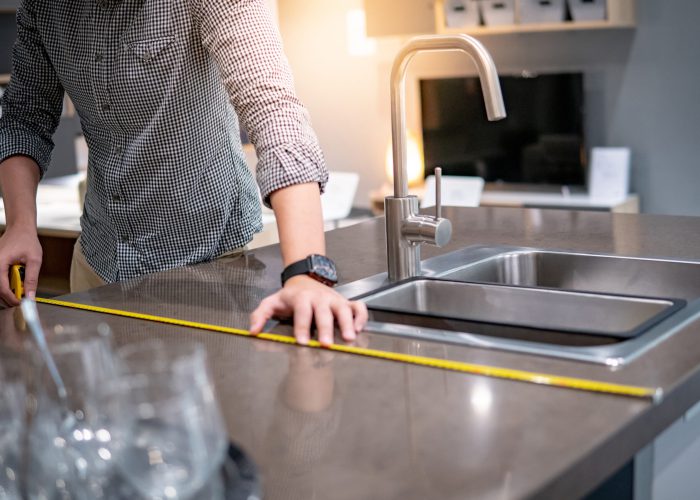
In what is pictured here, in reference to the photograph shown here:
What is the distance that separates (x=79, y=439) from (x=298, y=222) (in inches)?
27.1

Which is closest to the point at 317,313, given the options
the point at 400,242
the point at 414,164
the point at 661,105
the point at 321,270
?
the point at 321,270

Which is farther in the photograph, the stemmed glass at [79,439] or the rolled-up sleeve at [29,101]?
the rolled-up sleeve at [29,101]

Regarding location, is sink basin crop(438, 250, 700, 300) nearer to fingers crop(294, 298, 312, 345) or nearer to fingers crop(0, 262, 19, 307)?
fingers crop(294, 298, 312, 345)

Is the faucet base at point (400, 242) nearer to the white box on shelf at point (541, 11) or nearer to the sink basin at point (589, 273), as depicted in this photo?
the sink basin at point (589, 273)

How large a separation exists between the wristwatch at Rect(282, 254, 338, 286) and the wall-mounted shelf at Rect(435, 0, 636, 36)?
3.49 metres

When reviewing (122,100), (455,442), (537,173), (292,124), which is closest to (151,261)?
(122,100)

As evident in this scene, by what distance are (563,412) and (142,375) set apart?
1.45 feet

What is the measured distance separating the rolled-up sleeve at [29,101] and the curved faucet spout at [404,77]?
2.43 feet

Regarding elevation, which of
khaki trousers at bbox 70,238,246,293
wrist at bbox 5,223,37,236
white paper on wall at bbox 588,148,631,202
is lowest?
white paper on wall at bbox 588,148,631,202

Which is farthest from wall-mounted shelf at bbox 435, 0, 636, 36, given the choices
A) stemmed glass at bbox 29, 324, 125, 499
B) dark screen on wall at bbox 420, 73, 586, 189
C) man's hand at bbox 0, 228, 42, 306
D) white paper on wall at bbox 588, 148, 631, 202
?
stemmed glass at bbox 29, 324, 125, 499

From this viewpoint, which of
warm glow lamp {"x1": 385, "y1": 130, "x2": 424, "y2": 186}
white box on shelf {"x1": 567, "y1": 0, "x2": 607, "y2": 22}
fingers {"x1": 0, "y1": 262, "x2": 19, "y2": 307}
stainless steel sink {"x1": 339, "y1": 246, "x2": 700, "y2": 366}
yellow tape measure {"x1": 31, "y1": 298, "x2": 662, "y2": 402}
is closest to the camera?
yellow tape measure {"x1": 31, "y1": 298, "x2": 662, "y2": 402}

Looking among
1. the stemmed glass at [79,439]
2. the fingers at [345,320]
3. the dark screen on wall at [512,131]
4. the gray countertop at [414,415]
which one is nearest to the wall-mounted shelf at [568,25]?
the dark screen on wall at [512,131]

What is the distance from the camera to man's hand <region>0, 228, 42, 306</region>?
169cm

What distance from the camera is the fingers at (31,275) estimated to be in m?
1.71
